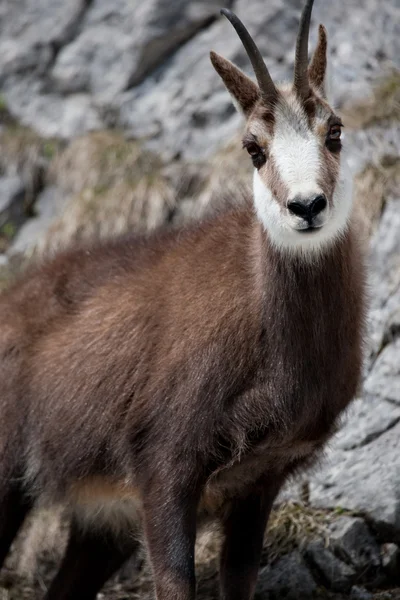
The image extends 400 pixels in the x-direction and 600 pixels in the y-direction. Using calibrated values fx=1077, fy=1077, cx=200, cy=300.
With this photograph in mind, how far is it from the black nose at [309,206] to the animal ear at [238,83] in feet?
3.10

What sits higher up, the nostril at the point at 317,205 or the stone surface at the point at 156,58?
the nostril at the point at 317,205

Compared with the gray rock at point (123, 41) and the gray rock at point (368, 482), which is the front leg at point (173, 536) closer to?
the gray rock at point (368, 482)

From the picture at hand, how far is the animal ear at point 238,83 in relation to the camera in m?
5.89

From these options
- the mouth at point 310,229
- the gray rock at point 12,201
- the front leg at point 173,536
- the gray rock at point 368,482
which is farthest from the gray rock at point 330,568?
the gray rock at point 12,201

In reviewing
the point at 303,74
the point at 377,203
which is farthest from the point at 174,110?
the point at 303,74

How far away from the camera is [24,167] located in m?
10.5

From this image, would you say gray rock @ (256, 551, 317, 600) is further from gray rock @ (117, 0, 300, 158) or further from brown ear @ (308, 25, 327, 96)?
gray rock @ (117, 0, 300, 158)

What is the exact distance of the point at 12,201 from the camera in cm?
1040

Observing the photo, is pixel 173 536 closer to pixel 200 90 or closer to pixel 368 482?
pixel 368 482

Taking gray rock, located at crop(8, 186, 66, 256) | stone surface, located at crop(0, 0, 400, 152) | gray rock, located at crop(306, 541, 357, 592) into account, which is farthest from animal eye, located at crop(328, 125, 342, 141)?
gray rock, located at crop(8, 186, 66, 256)

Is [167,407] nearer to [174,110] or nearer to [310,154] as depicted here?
[310,154]

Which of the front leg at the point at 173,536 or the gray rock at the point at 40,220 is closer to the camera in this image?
the front leg at the point at 173,536

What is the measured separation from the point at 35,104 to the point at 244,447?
6.29 meters

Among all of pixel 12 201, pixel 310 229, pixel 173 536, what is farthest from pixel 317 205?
pixel 12 201
